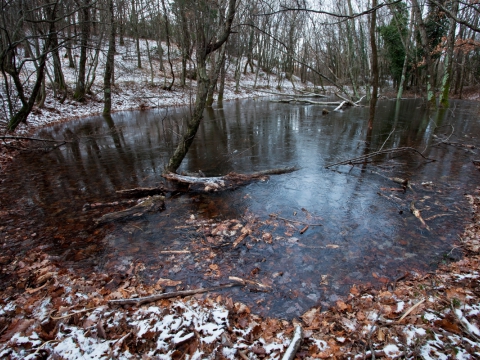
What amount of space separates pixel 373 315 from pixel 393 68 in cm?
3555

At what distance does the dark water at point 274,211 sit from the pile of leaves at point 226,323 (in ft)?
0.91

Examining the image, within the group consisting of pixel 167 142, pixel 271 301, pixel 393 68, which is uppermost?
pixel 393 68

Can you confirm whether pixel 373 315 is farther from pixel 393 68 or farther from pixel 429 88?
pixel 393 68

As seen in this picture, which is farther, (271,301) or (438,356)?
(271,301)

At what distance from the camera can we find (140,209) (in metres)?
5.33

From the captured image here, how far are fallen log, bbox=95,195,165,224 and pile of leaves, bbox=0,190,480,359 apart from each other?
1690 mm

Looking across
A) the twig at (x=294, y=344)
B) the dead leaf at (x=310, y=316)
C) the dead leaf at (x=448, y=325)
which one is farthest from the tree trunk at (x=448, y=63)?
the twig at (x=294, y=344)

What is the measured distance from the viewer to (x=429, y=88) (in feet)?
58.2

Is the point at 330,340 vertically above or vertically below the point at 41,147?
below

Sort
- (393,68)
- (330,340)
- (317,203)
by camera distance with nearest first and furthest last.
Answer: (330,340) → (317,203) → (393,68)

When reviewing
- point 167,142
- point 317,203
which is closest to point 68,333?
point 317,203

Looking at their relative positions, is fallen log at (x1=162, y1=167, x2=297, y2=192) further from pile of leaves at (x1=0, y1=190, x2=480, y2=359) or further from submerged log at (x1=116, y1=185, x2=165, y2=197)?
pile of leaves at (x1=0, y1=190, x2=480, y2=359)

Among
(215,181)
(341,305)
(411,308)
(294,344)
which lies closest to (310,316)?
(341,305)

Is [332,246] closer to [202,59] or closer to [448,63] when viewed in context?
[202,59]
